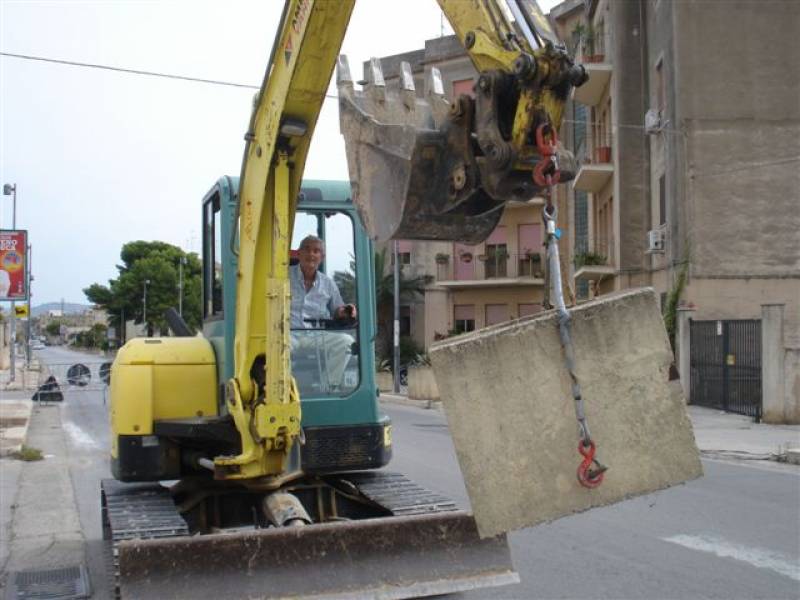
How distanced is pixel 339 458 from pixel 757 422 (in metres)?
13.3

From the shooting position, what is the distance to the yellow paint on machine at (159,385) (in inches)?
244

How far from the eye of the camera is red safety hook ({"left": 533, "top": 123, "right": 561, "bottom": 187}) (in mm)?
3309

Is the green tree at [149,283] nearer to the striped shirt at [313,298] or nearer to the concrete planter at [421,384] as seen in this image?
the concrete planter at [421,384]

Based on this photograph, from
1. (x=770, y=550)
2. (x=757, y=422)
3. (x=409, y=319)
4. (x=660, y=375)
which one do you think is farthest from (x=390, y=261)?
(x=660, y=375)

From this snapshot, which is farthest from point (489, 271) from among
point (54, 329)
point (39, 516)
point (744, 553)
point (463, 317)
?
point (54, 329)

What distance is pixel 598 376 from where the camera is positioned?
3393mm

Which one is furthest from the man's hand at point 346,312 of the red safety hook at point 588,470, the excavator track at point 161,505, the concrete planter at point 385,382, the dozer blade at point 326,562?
the concrete planter at point 385,382

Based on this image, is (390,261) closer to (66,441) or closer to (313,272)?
(66,441)

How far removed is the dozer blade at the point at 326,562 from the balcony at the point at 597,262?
2316 centimetres

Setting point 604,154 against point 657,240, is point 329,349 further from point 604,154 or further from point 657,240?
point 604,154

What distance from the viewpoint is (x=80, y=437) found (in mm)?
17000

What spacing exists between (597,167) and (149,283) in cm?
5073

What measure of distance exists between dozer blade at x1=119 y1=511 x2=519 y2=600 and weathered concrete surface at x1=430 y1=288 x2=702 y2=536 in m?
1.94

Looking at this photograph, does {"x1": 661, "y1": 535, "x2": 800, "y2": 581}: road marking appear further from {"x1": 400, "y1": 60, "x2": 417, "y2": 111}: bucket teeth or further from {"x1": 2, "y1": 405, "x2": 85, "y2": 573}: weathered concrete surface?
{"x1": 2, "y1": 405, "x2": 85, "y2": 573}: weathered concrete surface
